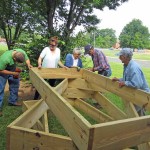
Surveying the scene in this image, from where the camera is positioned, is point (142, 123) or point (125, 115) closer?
point (142, 123)

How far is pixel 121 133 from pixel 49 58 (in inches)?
174

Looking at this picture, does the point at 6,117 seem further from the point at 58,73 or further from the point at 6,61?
the point at 58,73

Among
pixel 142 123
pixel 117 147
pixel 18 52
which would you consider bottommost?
pixel 117 147

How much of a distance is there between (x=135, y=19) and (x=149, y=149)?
4363 inches

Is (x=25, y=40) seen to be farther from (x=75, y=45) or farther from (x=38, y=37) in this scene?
(x=75, y=45)

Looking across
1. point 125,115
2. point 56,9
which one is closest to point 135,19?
point 56,9

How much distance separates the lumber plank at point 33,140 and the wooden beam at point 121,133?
26.2 inches

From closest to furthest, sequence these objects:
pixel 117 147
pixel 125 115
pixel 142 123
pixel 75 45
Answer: pixel 117 147, pixel 142 123, pixel 125 115, pixel 75 45

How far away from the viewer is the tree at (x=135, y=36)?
297ft

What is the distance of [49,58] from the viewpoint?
6641mm

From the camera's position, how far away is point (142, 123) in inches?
106

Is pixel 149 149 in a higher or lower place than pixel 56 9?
lower

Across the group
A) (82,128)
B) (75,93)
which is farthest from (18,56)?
(82,128)

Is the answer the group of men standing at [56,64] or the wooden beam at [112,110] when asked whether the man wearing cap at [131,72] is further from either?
the wooden beam at [112,110]
